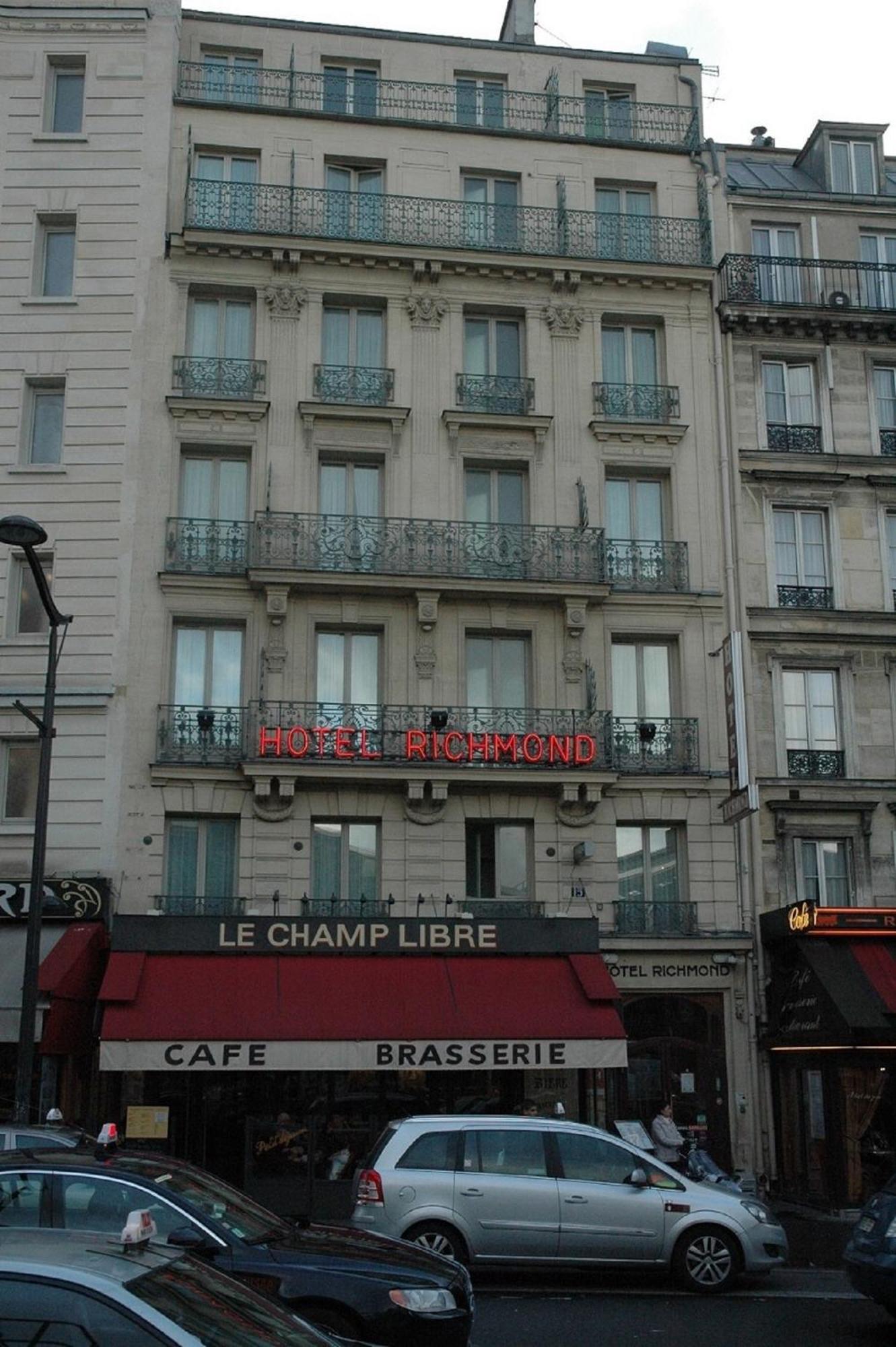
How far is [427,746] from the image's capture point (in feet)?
75.5

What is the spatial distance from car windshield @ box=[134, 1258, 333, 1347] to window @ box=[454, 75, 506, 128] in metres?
24.8

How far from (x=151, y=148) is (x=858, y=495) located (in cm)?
1433

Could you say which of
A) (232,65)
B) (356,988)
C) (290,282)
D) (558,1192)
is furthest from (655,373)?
(558,1192)

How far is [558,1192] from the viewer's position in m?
14.2

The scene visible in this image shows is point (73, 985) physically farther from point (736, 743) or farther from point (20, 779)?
point (736, 743)

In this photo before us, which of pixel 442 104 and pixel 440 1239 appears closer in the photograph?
pixel 440 1239

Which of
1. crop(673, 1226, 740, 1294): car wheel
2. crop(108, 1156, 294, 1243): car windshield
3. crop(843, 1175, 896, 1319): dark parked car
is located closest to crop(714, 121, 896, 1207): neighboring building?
crop(673, 1226, 740, 1294): car wheel

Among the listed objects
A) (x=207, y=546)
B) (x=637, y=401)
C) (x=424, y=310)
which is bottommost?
(x=207, y=546)

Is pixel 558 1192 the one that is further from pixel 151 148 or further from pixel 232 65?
pixel 232 65

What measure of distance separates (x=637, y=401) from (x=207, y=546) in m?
8.31

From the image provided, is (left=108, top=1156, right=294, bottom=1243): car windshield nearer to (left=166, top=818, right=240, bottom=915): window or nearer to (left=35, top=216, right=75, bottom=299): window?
(left=166, top=818, right=240, bottom=915): window

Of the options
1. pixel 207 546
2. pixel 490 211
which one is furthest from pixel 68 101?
pixel 207 546

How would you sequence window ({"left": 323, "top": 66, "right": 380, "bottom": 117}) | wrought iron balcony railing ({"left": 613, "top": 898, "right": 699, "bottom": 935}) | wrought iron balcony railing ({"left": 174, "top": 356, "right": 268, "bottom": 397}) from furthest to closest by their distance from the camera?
window ({"left": 323, "top": 66, "right": 380, "bottom": 117})
wrought iron balcony railing ({"left": 174, "top": 356, "right": 268, "bottom": 397})
wrought iron balcony railing ({"left": 613, "top": 898, "right": 699, "bottom": 935})

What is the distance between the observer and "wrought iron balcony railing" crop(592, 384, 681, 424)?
84.3ft
